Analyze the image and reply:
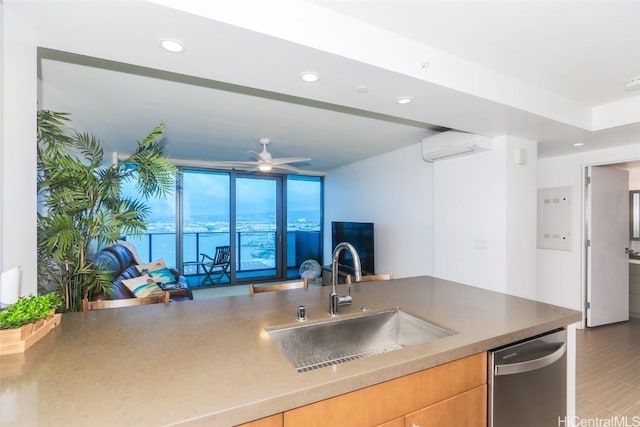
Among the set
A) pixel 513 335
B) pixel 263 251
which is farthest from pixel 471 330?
pixel 263 251

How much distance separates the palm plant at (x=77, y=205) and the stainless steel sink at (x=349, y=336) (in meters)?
1.30

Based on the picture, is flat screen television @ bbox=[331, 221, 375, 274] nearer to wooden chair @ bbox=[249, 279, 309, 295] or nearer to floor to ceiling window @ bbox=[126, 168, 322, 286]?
floor to ceiling window @ bbox=[126, 168, 322, 286]

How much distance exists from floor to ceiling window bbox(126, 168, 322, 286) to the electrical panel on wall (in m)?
4.06

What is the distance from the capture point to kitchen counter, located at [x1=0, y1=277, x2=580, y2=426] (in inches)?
30.8

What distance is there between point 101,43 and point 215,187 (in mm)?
4610

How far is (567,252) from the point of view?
392 cm

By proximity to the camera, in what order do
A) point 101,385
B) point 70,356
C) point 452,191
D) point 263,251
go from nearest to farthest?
point 101,385
point 70,356
point 452,191
point 263,251

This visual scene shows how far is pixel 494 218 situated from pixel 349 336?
2.23 metres

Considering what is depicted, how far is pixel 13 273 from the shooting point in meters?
1.08

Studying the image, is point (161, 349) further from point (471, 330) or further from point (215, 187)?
point (215, 187)

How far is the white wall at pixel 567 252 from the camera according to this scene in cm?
377

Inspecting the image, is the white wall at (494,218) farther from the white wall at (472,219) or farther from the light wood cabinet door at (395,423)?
the light wood cabinet door at (395,423)

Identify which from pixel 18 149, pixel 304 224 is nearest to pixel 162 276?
pixel 18 149

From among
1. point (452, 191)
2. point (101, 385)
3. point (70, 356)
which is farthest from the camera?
point (452, 191)
